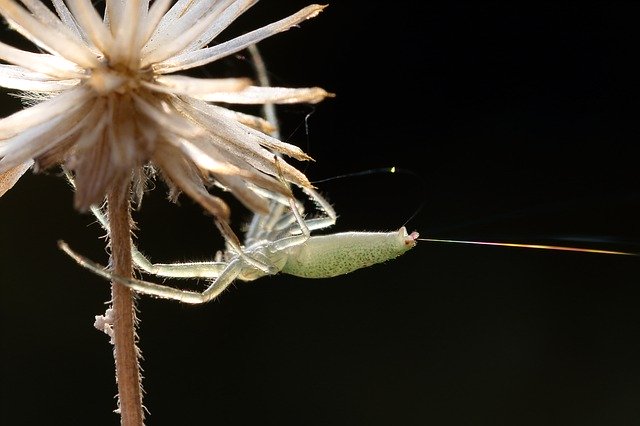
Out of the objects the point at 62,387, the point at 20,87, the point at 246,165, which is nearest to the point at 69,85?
the point at 20,87

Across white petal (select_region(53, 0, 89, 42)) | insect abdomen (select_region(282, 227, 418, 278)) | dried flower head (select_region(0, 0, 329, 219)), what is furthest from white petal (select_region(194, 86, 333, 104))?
insect abdomen (select_region(282, 227, 418, 278))

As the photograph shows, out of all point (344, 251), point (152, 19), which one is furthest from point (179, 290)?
point (152, 19)

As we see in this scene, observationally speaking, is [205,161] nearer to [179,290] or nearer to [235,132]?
Answer: [235,132]

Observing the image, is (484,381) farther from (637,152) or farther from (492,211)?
(637,152)

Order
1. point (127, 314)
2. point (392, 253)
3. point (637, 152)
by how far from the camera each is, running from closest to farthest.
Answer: point (127, 314)
point (392, 253)
point (637, 152)

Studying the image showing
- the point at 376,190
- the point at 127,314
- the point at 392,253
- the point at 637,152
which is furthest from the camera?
the point at 637,152

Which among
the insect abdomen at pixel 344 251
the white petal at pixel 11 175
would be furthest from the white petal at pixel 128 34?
the insect abdomen at pixel 344 251
